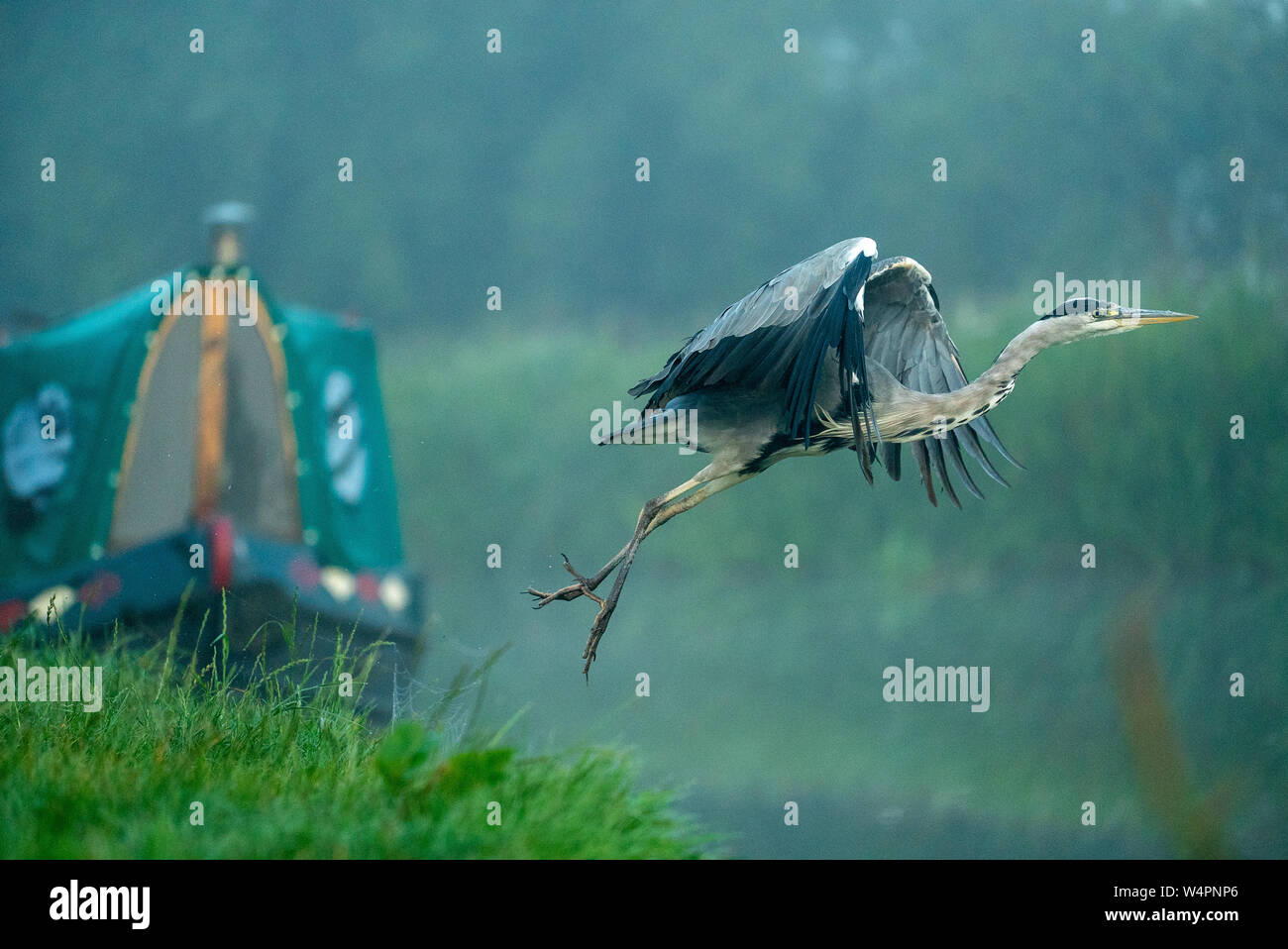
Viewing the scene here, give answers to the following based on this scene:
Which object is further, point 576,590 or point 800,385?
point 576,590

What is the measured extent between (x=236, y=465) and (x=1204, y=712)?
805cm

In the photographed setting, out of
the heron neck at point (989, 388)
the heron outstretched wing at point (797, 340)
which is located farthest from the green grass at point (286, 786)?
the heron neck at point (989, 388)

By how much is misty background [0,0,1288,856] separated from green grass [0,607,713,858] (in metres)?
0.51

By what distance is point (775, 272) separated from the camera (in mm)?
13586

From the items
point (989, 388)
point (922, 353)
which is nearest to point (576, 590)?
point (989, 388)

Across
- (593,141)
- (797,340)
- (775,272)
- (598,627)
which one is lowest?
(598,627)

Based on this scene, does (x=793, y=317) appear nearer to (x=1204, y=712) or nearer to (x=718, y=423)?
(x=718, y=423)

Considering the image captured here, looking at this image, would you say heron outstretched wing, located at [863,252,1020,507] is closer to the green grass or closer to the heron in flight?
the heron in flight

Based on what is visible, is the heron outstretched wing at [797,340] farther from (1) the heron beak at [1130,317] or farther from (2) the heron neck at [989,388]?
(1) the heron beak at [1130,317]

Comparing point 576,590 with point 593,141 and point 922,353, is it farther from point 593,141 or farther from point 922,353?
point 593,141

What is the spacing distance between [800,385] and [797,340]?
6.3 inches

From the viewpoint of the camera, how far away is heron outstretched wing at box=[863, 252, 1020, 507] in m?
4.98

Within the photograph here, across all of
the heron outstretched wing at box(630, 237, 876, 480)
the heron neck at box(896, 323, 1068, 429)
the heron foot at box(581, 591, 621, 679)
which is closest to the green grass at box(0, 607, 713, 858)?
the heron foot at box(581, 591, 621, 679)
